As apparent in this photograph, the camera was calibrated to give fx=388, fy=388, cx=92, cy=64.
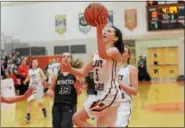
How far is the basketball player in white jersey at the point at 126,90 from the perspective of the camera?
4.55 metres

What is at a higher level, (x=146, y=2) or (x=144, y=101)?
(x=146, y=2)

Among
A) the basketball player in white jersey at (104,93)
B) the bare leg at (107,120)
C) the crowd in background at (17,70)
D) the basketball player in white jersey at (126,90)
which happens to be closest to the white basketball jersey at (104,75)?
the basketball player in white jersey at (104,93)

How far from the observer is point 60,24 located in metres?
23.9

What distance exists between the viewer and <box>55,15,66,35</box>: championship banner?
23519 mm

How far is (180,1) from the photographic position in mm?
20906

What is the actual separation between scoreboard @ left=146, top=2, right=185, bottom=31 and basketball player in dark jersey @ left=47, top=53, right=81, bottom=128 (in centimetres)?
1548

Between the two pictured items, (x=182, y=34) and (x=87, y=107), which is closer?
(x=87, y=107)

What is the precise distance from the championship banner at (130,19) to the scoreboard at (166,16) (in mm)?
1092

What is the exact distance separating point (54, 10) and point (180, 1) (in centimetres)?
755

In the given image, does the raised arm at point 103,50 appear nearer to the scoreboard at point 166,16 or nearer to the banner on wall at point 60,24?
the scoreboard at point 166,16

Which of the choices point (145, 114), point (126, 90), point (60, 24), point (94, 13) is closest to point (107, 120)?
point (126, 90)

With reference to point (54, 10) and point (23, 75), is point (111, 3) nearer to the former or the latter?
point (54, 10)

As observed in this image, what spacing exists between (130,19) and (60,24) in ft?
14.1

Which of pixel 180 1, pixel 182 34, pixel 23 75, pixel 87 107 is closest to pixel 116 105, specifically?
pixel 87 107
